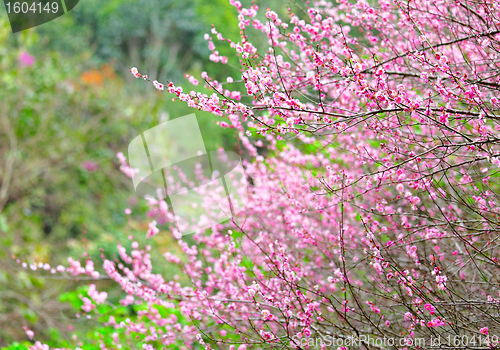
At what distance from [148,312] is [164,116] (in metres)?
7.90

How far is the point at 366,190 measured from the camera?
5.71ft

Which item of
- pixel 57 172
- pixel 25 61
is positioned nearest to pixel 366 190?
pixel 57 172

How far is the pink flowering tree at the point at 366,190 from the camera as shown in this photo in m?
1.70

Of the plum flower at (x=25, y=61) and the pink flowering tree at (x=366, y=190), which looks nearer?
the pink flowering tree at (x=366, y=190)

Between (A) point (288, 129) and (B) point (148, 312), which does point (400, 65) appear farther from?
(B) point (148, 312)

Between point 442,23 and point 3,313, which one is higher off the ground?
point 442,23

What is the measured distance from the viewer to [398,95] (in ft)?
5.09

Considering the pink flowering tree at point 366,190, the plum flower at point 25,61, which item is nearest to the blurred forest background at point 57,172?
the plum flower at point 25,61

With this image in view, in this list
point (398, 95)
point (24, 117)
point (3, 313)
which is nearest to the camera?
point (398, 95)

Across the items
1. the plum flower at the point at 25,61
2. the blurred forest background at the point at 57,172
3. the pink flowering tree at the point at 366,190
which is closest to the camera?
the pink flowering tree at the point at 366,190

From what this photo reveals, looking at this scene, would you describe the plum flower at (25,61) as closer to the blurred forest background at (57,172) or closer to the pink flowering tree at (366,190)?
the blurred forest background at (57,172)

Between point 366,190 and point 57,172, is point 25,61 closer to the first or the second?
point 57,172

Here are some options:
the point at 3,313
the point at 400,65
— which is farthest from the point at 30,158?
the point at 400,65

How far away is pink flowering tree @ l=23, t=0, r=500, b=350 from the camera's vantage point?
1703 mm
